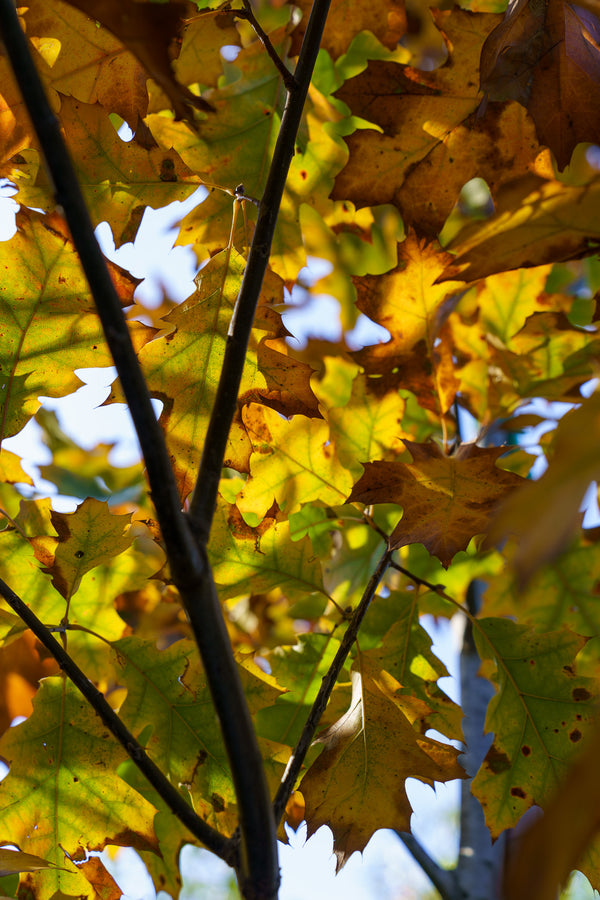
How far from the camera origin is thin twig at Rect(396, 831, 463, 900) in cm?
123

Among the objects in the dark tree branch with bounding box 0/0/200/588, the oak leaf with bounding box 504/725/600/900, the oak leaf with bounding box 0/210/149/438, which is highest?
the oak leaf with bounding box 0/210/149/438

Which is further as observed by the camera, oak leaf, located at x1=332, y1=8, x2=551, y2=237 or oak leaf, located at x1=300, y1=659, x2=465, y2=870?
oak leaf, located at x1=332, y1=8, x2=551, y2=237

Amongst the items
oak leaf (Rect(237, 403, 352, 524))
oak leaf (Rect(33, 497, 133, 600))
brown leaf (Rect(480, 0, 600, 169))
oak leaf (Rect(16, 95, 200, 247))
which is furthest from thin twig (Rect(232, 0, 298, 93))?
oak leaf (Rect(33, 497, 133, 600))

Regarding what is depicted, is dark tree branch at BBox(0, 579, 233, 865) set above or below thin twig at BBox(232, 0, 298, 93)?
below

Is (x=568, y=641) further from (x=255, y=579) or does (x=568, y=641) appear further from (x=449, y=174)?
(x=449, y=174)

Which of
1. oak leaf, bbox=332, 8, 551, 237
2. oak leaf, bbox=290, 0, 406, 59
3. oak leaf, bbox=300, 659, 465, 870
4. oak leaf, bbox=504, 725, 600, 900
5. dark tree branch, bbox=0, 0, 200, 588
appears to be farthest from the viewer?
oak leaf, bbox=290, 0, 406, 59

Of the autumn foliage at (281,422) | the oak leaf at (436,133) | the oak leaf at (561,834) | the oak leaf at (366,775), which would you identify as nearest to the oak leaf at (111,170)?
the autumn foliage at (281,422)

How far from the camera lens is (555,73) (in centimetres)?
95

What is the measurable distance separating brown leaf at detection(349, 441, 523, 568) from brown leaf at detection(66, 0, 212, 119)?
0.53 meters

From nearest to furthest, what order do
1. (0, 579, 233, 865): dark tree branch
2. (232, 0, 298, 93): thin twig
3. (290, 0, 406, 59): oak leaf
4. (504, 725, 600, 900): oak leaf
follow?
1. (504, 725, 600, 900): oak leaf
2. (0, 579, 233, 865): dark tree branch
3. (232, 0, 298, 93): thin twig
4. (290, 0, 406, 59): oak leaf

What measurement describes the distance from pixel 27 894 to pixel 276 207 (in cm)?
89

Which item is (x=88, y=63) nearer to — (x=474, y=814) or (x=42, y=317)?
(x=42, y=317)

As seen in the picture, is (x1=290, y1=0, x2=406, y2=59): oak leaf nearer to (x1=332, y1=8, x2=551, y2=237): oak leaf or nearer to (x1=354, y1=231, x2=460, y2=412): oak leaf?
(x1=332, y1=8, x2=551, y2=237): oak leaf

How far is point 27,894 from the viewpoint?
91 centimetres
